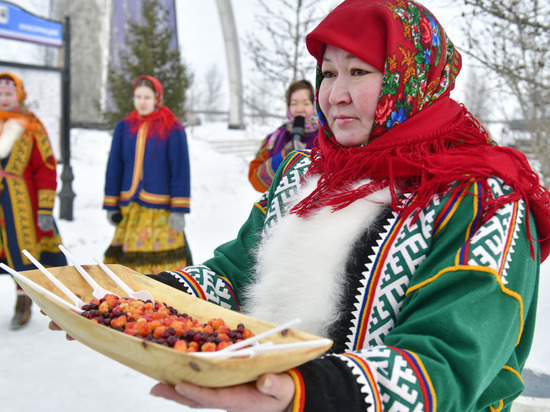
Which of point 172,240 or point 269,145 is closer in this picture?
point 269,145

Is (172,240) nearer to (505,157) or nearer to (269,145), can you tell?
(269,145)

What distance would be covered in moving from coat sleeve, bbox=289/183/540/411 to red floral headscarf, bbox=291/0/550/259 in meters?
0.08

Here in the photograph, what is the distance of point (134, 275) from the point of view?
1.42m

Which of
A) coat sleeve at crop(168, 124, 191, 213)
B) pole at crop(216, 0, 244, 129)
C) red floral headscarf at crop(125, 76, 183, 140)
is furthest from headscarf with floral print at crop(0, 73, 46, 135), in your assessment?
pole at crop(216, 0, 244, 129)

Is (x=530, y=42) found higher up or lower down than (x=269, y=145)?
higher up

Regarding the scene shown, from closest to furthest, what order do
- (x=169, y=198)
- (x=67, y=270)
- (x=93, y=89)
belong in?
(x=67, y=270) < (x=169, y=198) < (x=93, y=89)

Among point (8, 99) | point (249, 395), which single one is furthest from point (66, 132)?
point (249, 395)

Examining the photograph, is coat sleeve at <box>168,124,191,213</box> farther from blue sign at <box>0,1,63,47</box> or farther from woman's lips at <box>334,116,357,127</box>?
blue sign at <box>0,1,63,47</box>

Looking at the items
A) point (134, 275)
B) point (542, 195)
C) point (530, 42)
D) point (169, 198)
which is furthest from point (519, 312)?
point (530, 42)

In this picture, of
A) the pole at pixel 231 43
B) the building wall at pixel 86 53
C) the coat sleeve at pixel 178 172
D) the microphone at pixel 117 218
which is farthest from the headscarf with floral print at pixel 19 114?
the building wall at pixel 86 53

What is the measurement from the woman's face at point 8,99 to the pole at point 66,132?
2829 mm

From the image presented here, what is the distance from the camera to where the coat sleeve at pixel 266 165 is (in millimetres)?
Result: 3754

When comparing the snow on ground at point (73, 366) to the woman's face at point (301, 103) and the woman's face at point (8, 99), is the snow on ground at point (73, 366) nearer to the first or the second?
the woman's face at point (8, 99)

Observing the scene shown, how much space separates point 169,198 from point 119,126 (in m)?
0.79
